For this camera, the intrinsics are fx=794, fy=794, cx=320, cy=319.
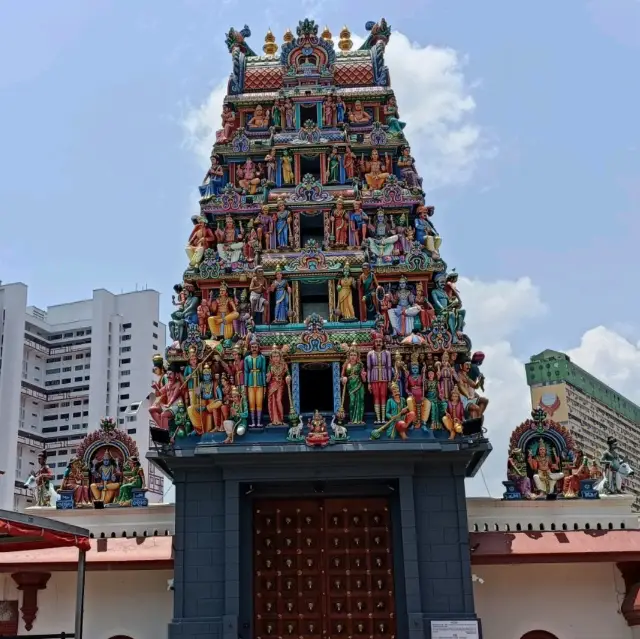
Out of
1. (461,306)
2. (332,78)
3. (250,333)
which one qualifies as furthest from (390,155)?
(250,333)

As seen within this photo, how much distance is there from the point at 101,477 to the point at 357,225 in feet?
29.9

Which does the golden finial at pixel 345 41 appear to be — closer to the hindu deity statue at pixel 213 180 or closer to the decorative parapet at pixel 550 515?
the hindu deity statue at pixel 213 180

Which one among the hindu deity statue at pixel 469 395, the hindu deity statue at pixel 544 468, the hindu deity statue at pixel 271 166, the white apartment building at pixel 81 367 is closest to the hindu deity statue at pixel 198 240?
the hindu deity statue at pixel 271 166

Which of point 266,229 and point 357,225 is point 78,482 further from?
point 357,225

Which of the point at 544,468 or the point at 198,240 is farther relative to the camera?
the point at 198,240

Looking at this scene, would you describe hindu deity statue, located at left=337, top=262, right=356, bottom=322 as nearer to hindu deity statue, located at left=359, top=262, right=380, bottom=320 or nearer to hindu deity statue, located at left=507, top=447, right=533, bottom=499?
hindu deity statue, located at left=359, top=262, right=380, bottom=320

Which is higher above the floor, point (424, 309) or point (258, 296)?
point (258, 296)

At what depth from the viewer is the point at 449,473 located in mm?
17672

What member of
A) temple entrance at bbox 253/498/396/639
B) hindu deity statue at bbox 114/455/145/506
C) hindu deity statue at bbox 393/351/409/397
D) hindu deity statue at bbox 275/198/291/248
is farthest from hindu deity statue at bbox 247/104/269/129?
temple entrance at bbox 253/498/396/639

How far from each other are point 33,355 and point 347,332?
51.5 m

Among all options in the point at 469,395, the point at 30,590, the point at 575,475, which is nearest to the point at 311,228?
the point at 469,395

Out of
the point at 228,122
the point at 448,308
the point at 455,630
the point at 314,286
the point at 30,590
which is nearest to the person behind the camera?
the point at 455,630

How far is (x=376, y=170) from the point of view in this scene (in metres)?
21.8

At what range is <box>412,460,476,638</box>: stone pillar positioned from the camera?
1667 centimetres
